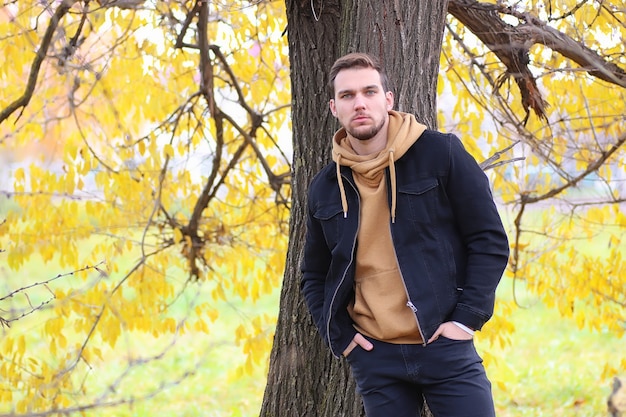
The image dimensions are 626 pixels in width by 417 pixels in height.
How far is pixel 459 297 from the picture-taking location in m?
2.74

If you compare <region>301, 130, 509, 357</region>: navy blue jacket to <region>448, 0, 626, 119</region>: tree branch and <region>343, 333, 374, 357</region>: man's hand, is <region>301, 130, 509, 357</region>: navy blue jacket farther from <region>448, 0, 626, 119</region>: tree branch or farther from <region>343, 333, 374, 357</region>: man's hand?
<region>448, 0, 626, 119</region>: tree branch

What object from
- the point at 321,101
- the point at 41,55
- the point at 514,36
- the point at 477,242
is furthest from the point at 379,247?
the point at 41,55

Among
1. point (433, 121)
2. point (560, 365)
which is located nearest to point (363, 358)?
point (433, 121)

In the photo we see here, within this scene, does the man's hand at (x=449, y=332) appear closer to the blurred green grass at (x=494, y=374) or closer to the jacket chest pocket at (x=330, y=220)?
the jacket chest pocket at (x=330, y=220)

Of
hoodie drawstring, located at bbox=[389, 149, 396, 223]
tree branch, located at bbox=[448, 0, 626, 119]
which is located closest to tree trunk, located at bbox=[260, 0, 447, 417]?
tree branch, located at bbox=[448, 0, 626, 119]

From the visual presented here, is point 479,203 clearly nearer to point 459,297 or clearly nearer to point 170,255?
point 459,297

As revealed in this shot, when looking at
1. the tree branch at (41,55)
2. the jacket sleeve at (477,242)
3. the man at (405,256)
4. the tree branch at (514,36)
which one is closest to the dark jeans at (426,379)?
the man at (405,256)

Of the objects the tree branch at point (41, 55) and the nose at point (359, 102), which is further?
the tree branch at point (41, 55)

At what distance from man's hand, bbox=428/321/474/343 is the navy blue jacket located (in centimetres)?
2

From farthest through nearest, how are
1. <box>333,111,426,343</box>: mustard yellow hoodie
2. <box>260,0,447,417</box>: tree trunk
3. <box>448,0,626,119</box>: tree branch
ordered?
1. <box>448,0,626,119</box>: tree branch
2. <box>260,0,447,417</box>: tree trunk
3. <box>333,111,426,343</box>: mustard yellow hoodie

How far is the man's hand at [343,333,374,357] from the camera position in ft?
9.26

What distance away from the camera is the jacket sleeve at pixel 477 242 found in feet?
8.84

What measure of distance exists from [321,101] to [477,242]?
1.58 meters

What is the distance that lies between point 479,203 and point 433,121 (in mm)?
1148
